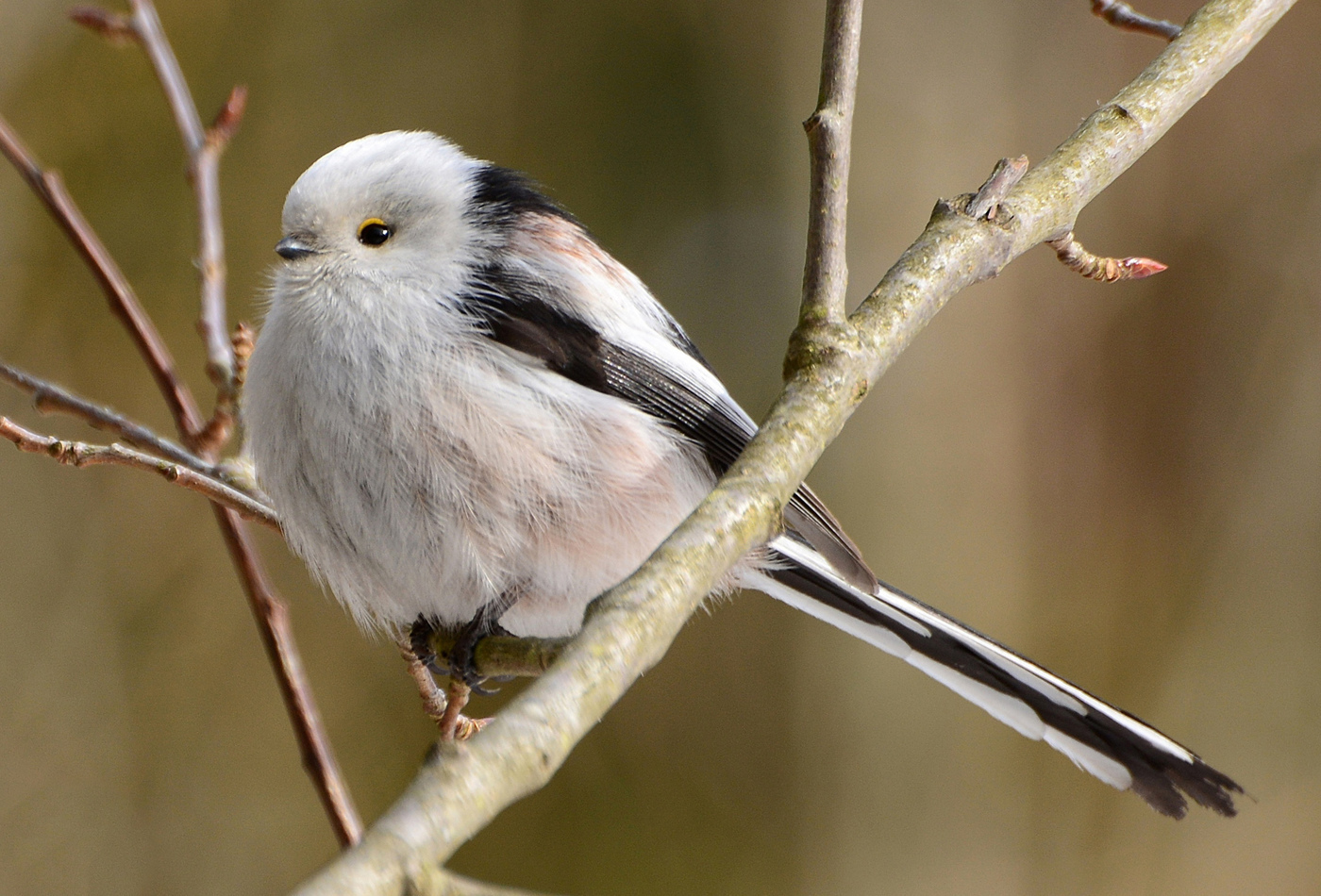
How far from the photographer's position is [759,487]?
1191 millimetres

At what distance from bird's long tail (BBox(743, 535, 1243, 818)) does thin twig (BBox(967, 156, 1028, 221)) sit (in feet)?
2.20

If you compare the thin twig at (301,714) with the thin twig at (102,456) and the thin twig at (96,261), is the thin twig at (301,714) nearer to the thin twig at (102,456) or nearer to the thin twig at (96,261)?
the thin twig at (102,456)

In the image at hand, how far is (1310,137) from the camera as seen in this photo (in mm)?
3854

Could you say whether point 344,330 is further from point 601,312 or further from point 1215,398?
point 1215,398

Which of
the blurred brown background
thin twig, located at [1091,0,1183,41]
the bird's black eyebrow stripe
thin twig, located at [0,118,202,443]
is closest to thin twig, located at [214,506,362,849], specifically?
thin twig, located at [0,118,202,443]

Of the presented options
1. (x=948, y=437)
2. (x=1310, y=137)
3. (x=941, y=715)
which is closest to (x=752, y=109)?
(x=948, y=437)

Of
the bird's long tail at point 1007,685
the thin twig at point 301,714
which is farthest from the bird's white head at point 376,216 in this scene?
the bird's long tail at point 1007,685

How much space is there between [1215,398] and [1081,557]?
730 mm

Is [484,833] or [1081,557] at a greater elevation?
[1081,557]

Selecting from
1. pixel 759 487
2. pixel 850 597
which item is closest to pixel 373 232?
pixel 759 487

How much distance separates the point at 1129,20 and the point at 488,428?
135 cm

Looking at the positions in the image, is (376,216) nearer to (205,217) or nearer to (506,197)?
(506,197)

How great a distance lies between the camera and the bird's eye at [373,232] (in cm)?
176

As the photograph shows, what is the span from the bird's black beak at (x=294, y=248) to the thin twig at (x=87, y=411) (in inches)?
13.5
